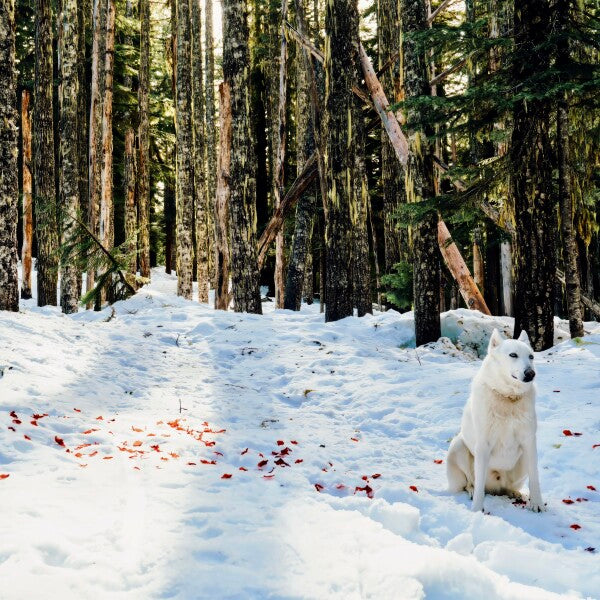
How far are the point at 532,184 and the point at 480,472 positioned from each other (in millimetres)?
5358

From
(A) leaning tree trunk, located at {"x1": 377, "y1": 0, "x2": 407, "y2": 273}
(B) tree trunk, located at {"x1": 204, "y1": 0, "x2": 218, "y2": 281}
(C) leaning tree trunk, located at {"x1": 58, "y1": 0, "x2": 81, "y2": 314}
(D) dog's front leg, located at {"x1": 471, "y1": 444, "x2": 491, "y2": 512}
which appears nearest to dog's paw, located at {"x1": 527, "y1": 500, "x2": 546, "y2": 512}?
(D) dog's front leg, located at {"x1": 471, "y1": 444, "x2": 491, "y2": 512}

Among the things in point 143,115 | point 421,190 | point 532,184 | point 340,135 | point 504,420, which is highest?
point 143,115

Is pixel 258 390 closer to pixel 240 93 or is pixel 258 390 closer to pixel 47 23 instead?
pixel 240 93

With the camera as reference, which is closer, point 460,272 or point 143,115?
point 460,272

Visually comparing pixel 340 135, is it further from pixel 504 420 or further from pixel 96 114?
pixel 96 114

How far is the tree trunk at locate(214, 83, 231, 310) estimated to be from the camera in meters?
13.4

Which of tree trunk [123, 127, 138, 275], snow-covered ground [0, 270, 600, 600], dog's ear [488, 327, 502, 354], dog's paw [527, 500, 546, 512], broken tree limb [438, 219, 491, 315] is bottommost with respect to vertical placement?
dog's paw [527, 500, 546, 512]

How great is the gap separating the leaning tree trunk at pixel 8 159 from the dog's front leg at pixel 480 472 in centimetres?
879

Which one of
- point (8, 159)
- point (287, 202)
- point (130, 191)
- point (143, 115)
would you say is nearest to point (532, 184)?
point (287, 202)

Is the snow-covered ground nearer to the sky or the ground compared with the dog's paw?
nearer to the sky

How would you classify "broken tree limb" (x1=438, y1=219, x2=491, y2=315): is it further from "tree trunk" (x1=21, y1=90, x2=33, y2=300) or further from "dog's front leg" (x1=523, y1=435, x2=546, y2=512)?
"tree trunk" (x1=21, y1=90, x2=33, y2=300)

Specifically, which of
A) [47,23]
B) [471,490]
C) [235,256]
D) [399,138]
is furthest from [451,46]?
[47,23]

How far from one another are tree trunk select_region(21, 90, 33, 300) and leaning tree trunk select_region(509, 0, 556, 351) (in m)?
17.7

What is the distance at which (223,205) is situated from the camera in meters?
14.1
